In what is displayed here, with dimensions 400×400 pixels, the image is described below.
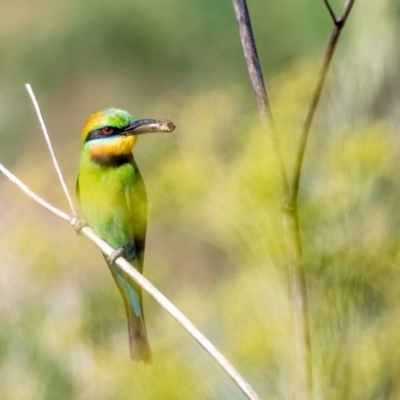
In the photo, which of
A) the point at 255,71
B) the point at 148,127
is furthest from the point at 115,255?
the point at 255,71

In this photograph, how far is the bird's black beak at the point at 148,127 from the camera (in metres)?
0.60

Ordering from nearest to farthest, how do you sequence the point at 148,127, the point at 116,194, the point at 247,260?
1. the point at 148,127
2. the point at 116,194
3. the point at 247,260

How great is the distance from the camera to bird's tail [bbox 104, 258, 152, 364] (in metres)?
0.74

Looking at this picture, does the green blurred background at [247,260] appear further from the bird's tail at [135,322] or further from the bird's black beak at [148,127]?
the bird's black beak at [148,127]

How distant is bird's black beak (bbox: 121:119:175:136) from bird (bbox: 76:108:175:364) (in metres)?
0.02

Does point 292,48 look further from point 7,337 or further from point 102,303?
point 102,303

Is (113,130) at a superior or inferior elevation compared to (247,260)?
superior

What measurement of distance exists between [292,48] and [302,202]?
2.71 m

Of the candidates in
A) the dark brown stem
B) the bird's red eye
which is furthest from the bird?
the dark brown stem

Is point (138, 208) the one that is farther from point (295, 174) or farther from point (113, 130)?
point (295, 174)

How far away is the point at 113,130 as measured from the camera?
0.79 m

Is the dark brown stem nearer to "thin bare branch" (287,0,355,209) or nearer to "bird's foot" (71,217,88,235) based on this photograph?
"thin bare branch" (287,0,355,209)

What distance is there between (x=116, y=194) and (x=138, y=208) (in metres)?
0.03

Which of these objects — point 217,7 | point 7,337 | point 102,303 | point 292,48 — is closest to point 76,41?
point 217,7
